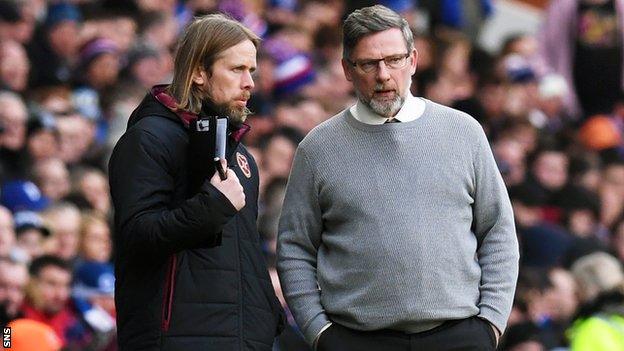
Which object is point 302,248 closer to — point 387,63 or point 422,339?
point 422,339

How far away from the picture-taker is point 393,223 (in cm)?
567

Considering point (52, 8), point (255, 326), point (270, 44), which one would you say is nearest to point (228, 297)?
point (255, 326)

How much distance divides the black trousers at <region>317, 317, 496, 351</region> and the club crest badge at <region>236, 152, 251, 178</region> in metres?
0.64

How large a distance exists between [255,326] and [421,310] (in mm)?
586

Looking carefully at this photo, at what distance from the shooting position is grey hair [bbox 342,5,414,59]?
572 cm

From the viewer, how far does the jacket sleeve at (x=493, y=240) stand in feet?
18.9

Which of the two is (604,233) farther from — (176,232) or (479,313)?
(176,232)

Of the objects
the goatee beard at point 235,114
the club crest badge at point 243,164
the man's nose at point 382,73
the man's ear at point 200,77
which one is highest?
the man's ear at point 200,77

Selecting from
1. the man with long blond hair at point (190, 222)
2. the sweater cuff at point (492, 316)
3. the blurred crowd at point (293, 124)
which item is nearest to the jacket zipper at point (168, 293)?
the man with long blond hair at point (190, 222)

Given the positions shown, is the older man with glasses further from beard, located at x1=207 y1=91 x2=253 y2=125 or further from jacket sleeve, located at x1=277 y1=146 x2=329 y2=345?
beard, located at x1=207 y1=91 x2=253 y2=125

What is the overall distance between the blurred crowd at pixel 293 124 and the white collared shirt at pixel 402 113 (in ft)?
6.18

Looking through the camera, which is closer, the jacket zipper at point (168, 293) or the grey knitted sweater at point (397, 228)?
the jacket zipper at point (168, 293)

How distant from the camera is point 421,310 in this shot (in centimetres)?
561

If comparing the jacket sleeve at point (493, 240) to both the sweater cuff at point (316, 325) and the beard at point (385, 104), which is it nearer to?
the beard at point (385, 104)
